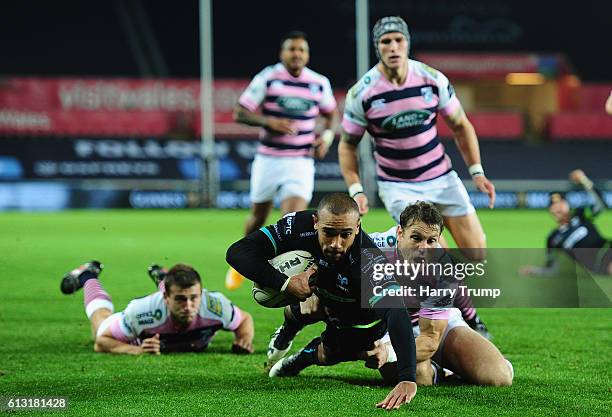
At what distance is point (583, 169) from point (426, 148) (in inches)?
767

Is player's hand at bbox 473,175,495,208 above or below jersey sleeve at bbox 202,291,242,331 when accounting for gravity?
above

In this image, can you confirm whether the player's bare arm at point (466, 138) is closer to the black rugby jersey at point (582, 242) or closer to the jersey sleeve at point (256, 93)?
the jersey sleeve at point (256, 93)

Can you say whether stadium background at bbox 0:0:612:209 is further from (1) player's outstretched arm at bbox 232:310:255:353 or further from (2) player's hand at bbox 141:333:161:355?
(2) player's hand at bbox 141:333:161:355

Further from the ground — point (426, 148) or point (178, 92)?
point (178, 92)

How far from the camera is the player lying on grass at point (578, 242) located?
11.7 meters

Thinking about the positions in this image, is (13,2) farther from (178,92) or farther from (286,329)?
(286,329)

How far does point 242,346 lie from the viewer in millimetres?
7047

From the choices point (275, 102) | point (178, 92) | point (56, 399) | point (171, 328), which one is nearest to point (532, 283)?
point (275, 102)

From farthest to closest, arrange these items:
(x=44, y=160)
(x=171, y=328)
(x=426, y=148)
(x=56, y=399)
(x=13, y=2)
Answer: (x=13, y=2) → (x=44, y=160) → (x=426, y=148) → (x=171, y=328) → (x=56, y=399)

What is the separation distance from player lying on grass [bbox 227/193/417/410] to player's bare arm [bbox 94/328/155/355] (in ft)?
3.46

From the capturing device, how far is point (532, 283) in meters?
11.2

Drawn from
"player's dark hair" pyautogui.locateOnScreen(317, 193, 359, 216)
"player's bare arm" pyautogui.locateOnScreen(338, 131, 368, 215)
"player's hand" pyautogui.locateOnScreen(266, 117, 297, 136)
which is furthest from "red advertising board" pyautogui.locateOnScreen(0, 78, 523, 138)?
"player's dark hair" pyautogui.locateOnScreen(317, 193, 359, 216)

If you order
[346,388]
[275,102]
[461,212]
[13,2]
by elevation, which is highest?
[13,2]

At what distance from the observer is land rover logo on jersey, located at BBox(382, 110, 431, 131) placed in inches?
308
